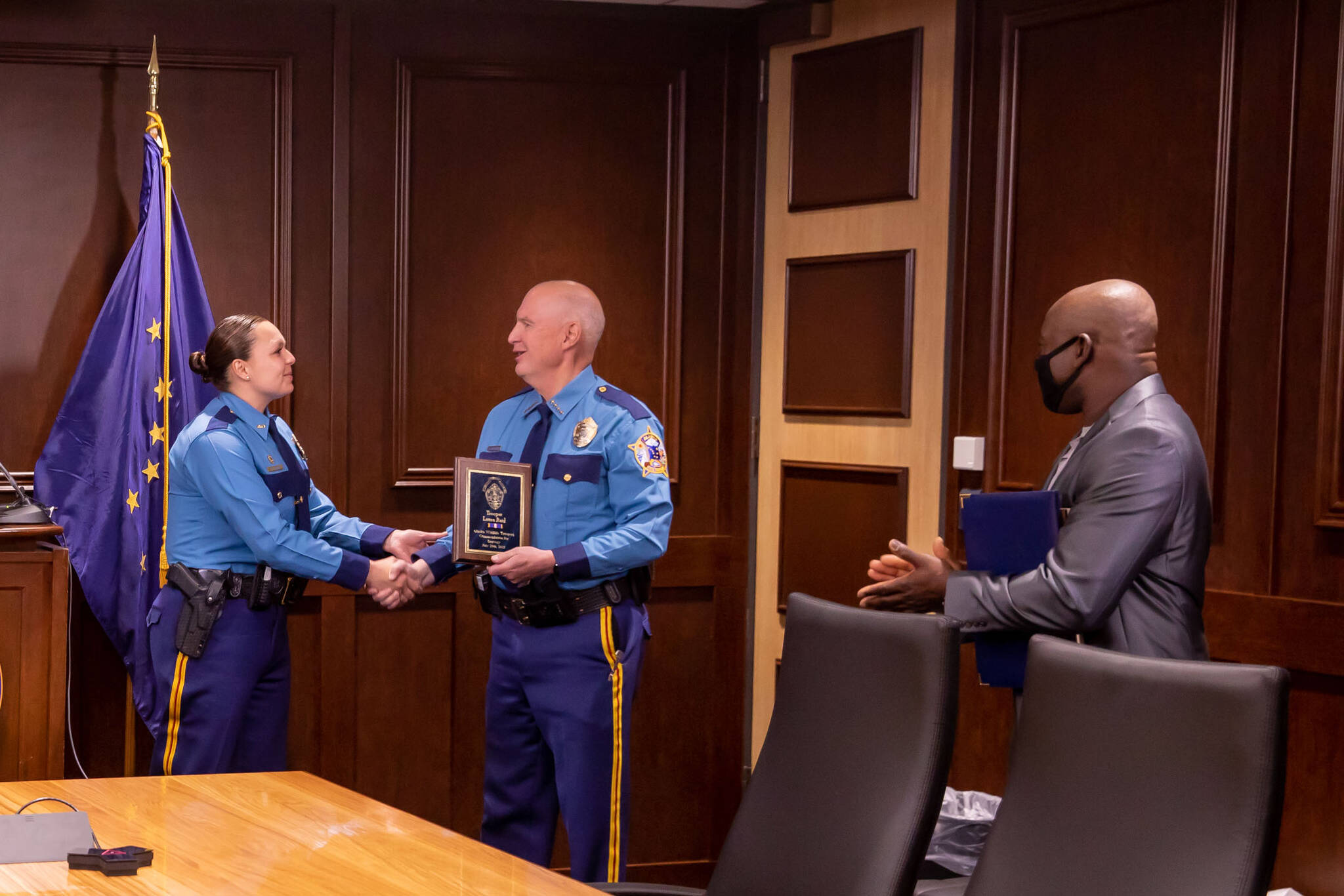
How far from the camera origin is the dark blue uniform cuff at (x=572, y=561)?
3.22m

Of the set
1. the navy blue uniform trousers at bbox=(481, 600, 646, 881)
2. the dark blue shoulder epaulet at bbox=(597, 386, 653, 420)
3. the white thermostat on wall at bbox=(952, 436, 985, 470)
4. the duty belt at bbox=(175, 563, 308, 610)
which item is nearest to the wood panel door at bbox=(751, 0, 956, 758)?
the white thermostat on wall at bbox=(952, 436, 985, 470)

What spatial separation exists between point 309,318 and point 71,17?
1.07 metres

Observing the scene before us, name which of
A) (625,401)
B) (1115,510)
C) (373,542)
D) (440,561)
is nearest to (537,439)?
(625,401)

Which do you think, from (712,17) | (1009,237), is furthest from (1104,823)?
(712,17)

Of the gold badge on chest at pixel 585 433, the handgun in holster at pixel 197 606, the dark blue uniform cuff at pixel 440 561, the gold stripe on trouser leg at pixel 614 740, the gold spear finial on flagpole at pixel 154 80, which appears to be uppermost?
the gold spear finial on flagpole at pixel 154 80

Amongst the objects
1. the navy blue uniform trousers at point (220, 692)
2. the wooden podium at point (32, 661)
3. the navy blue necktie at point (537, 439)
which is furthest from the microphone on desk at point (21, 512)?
the navy blue necktie at point (537, 439)

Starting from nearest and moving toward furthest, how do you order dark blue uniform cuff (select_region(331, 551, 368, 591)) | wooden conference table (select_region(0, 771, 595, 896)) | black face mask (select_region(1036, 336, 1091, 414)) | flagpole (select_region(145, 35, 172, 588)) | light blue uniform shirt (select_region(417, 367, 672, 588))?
wooden conference table (select_region(0, 771, 595, 896)) < black face mask (select_region(1036, 336, 1091, 414)) < light blue uniform shirt (select_region(417, 367, 672, 588)) < dark blue uniform cuff (select_region(331, 551, 368, 591)) < flagpole (select_region(145, 35, 172, 588))

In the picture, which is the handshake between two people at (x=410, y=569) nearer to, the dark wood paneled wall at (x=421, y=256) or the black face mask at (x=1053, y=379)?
the dark wood paneled wall at (x=421, y=256)

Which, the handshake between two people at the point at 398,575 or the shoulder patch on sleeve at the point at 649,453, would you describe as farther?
the handshake between two people at the point at 398,575

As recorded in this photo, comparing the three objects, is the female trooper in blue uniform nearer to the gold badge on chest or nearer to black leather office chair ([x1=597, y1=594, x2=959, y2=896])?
the gold badge on chest

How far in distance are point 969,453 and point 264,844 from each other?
2.52 meters

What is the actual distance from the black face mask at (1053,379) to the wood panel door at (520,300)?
182 cm

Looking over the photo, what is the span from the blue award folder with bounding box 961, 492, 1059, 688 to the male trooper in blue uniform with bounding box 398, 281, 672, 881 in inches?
37.4

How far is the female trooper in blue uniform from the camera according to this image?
3.41 metres
